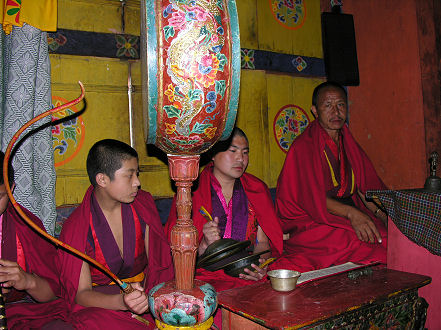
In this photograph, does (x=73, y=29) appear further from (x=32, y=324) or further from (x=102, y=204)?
(x=32, y=324)

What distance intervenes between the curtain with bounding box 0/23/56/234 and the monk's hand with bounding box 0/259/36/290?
0.66 metres

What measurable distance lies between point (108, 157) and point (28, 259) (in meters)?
0.67

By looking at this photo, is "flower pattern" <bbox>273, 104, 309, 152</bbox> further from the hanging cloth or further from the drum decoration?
the drum decoration

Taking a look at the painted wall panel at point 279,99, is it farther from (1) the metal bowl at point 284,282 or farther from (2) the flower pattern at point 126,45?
(1) the metal bowl at point 284,282

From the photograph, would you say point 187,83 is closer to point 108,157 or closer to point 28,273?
point 108,157

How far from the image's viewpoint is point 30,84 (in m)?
2.51

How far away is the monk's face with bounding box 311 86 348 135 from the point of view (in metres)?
3.47

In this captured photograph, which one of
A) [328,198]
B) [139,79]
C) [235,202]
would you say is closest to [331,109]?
[328,198]

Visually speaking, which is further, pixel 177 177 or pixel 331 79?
pixel 331 79

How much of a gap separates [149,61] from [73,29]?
72.2 inches

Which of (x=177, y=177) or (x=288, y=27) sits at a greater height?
(x=288, y=27)

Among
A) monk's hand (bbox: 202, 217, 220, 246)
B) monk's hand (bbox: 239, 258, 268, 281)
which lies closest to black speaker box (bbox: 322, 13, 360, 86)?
monk's hand (bbox: 202, 217, 220, 246)

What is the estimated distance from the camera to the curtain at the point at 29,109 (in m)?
2.46

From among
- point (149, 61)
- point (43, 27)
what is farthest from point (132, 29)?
point (149, 61)
